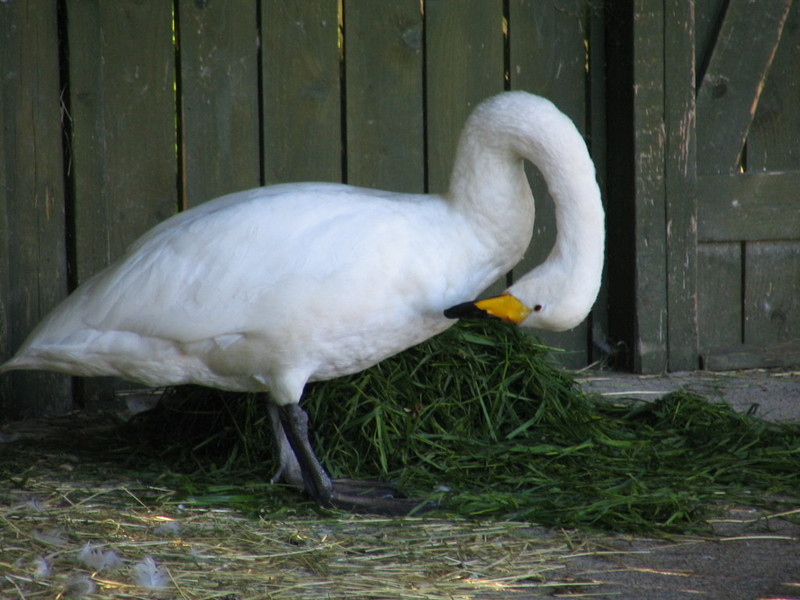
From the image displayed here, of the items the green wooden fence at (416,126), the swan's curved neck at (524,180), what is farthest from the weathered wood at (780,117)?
the swan's curved neck at (524,180)

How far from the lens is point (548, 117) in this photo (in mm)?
3678

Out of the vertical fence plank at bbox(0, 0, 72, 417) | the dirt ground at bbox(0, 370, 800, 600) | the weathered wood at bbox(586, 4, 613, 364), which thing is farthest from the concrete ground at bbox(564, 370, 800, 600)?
the vertical fence plank at bbox(0, 0, 72, 417)

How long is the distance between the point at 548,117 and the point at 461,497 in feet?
4.00

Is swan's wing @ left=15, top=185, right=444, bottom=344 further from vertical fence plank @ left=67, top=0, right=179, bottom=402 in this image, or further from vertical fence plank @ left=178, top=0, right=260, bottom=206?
vertical fence plank @ left=178, top=0, right=260, bottom=206

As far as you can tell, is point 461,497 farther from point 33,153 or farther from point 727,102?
point 727,102

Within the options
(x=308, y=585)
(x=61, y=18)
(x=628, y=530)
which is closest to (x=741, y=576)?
(x=628, y=530)

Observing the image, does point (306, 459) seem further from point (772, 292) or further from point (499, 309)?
point (772, 292)

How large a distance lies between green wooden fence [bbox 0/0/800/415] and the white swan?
1268 millimetres

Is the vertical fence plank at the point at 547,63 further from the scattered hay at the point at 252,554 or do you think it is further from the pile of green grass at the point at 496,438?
the scattered hay at the point at 252,554

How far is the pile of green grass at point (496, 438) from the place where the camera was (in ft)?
12.4

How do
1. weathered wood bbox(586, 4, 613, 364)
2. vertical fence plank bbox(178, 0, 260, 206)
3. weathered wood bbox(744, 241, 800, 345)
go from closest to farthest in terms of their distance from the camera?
vertical fence plank bbox(178, 0, 260, 206) < weathered wood bbox(586, 4, 613, 364) < weathered wood bbox(744, 241, 800, 345)

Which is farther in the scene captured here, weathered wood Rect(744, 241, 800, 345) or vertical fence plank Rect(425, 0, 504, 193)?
weathered wood Rect(744, 241, 800, 345)

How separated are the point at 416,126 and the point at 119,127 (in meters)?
1.34

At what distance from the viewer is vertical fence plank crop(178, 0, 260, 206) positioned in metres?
5.18
